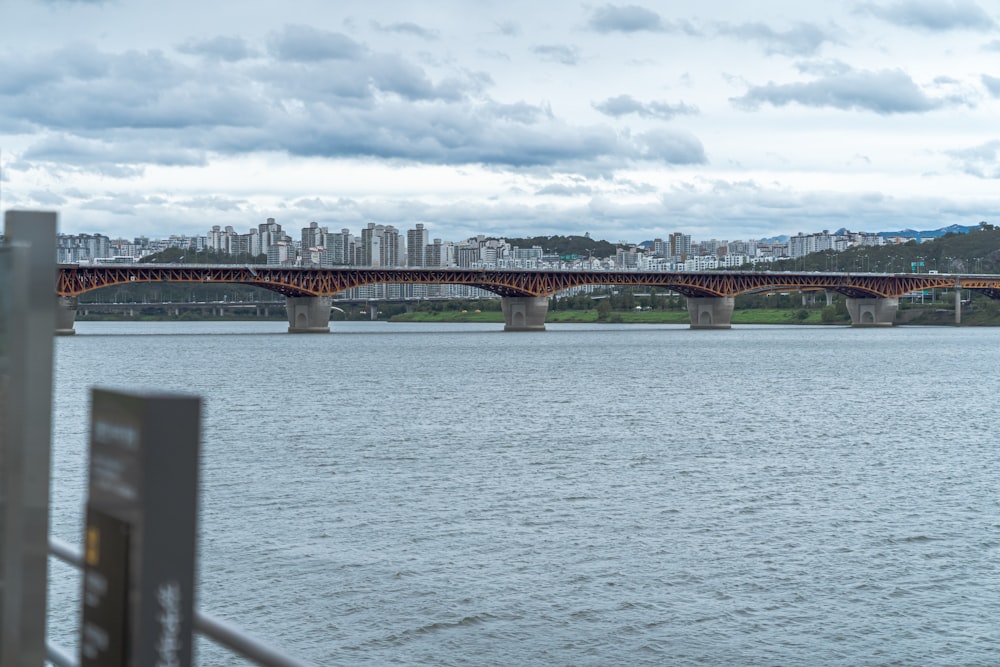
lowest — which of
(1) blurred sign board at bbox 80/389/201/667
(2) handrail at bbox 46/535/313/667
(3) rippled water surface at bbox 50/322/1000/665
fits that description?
(3) rippled water surface at bbox 50/322/1000/665

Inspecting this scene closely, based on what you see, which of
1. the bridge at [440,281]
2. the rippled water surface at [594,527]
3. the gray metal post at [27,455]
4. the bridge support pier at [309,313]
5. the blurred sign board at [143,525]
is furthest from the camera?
the bridge support pier at [309,313]

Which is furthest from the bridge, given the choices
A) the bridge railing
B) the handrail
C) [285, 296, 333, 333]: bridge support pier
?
the handrail

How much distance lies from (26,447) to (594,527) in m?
27.0

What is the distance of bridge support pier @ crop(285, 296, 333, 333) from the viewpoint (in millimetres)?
170625

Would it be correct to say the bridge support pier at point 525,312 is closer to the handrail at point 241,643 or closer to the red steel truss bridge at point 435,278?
the red steel truss bridge at point 435,278

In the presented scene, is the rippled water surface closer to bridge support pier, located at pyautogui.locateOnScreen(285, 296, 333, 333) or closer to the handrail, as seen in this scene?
the handrail

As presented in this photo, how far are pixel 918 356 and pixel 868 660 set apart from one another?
108679mm

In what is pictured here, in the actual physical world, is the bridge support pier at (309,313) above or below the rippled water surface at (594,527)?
above

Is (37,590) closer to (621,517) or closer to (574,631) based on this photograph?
(574,631)

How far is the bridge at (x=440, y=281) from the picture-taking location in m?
148

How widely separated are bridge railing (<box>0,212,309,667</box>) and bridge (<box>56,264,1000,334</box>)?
465 feet

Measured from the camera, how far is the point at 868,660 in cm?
1997

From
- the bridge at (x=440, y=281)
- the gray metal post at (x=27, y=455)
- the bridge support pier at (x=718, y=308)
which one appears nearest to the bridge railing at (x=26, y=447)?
the gray metal post at (x=27, y=455)

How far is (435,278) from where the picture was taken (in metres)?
162
